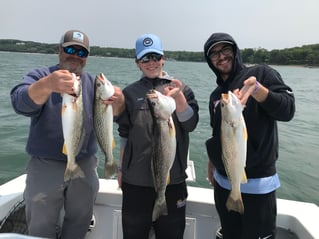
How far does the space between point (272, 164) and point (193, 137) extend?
10.1m

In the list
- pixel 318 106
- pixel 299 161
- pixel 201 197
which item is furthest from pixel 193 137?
pixel 318 106

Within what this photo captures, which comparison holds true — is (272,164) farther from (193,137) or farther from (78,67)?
(193,137)

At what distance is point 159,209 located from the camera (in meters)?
3.21

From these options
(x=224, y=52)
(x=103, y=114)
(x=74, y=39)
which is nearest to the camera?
(x=103, y=114)

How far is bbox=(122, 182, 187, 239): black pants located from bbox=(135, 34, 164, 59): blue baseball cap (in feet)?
4.90

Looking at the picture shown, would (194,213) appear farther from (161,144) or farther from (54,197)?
(54,197)

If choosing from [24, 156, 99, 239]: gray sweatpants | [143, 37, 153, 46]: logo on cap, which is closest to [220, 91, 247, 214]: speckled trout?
[143, 37, 153, 46]: logo on cap

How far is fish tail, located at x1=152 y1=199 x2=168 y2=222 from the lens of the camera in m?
3.19

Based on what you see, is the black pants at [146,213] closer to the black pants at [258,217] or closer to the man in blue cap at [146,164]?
the man in blue cap at [146,164]

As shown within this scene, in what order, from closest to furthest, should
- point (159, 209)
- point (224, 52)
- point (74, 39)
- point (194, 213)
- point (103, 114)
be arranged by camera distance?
point (103, 114) → point (159, 209) → point (74, 39) → point (224, 52) → point (194, 213)

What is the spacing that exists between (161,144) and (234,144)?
705 millimetres

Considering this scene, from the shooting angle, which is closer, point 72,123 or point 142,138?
point 72,123

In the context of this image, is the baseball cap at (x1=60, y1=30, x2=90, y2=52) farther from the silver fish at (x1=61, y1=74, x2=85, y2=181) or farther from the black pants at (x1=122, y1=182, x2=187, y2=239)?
the black pants at (x1=122, y1=182, x2=187, y2=239)

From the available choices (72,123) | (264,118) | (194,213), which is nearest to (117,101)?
(72,123)
